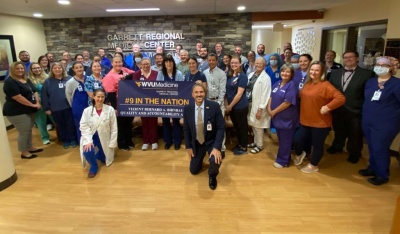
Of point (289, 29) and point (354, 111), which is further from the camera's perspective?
point (289, 29)

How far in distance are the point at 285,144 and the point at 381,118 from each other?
1151mm

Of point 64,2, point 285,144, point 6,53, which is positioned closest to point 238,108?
point 285,144

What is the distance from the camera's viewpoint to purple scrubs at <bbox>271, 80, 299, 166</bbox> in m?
3.40

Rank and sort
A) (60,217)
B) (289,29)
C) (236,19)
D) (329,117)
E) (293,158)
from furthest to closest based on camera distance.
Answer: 1. (289,29)
2. (236,19)
3. (293,158)
4. (329,117)
5. (60,217)

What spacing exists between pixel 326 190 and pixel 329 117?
2.93 feet

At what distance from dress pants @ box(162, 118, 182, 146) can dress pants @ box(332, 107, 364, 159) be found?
245 cm

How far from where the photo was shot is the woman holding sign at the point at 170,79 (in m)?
4.12

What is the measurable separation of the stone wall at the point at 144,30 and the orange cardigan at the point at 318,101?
4.38m

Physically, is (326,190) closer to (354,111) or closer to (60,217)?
(354,111)

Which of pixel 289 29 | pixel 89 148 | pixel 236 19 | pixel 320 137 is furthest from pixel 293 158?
pixel 289 29

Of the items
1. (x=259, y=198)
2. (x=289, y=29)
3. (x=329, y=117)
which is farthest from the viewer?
(x=289, y=29)

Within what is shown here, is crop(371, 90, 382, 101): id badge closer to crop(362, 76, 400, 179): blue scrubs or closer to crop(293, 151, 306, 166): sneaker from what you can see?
crop(362, 76, 400, 179): blue scrubs

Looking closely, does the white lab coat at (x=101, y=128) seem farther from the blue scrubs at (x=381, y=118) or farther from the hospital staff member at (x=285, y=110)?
the blue scrubs at (x=381, y=118)

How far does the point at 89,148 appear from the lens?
346 centimetres
